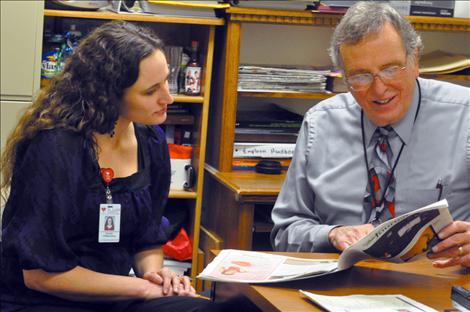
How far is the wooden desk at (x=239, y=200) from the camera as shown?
3.28 meters

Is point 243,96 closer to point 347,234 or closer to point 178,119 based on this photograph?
point 178,119

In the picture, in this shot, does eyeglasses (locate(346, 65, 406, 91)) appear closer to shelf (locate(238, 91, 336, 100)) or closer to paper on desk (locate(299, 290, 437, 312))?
paper on desk (locate(299, 290, 437, 312))

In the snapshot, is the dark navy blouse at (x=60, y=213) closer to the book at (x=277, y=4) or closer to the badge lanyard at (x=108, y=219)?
the badge lanyard at (x=108, y=219)

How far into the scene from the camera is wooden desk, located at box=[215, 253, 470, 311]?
1.71 meters

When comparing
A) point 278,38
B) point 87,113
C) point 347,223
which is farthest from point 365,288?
point 278,38

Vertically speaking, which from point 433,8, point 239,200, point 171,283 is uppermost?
point 433,8

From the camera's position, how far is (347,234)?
6.90 ft

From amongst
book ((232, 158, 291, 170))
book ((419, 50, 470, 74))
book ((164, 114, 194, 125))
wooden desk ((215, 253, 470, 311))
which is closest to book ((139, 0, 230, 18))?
book ((164, 114, 194, 125))

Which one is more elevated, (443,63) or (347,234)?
(443,63)

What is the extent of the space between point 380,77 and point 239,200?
117 centimetres

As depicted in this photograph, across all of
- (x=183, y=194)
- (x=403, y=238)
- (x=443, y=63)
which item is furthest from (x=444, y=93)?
(x=183, y=194)

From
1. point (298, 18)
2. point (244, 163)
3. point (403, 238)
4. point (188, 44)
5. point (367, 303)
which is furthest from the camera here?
point (188, 44)

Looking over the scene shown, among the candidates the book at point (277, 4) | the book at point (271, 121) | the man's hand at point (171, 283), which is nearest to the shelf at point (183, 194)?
the book at point (271, 121)

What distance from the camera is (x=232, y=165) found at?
3.61 metres
